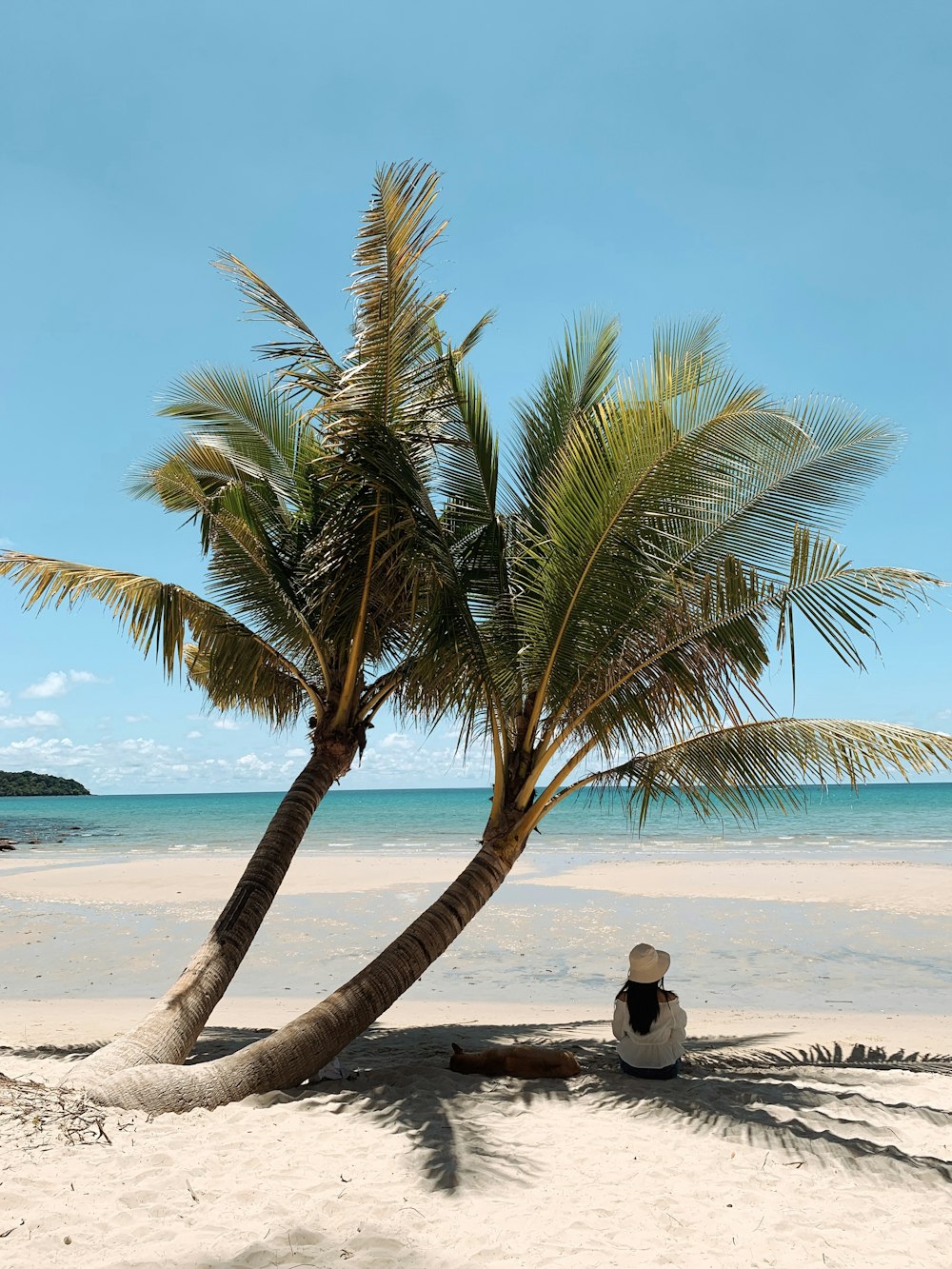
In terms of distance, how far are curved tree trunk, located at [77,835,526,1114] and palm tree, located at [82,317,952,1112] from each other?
1cm

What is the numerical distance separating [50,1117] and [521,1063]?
2732mm

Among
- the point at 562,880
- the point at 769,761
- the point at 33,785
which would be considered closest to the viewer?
the point at 769,761

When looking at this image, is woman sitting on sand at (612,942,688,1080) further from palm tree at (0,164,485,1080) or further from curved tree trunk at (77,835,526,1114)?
palm tree at (0,164,485,1080)

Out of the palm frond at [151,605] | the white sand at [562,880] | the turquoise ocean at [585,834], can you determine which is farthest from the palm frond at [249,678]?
the turquoise ocean at [585,834]

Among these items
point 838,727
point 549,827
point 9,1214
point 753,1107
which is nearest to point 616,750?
point 838,727

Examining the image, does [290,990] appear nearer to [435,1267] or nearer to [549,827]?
[435,1267]

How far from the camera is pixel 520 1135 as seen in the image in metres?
4.78

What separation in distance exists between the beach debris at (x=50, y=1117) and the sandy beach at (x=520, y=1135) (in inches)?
0.8

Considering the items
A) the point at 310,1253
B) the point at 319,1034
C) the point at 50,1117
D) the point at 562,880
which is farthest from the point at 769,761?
the point at 562,880

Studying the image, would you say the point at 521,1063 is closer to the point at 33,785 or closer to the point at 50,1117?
the point at 50,1117

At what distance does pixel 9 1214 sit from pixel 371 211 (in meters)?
5.41

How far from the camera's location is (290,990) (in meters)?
9.91

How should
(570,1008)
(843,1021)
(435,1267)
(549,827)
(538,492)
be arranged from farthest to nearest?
(549,827) → (570,1008) → (843,1021) → (538,492) → (435,1267)

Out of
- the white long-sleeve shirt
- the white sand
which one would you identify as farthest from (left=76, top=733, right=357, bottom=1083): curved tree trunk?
the white sand
